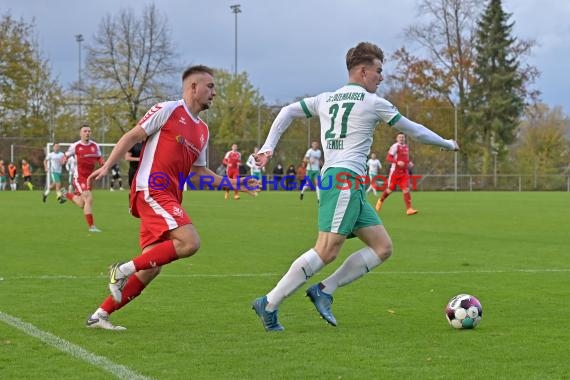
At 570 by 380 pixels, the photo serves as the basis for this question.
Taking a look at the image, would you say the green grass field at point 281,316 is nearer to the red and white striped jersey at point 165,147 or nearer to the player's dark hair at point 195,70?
the red and white striped jersey at point 165,147

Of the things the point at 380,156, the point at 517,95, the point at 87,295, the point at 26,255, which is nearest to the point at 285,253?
the point at 26,255

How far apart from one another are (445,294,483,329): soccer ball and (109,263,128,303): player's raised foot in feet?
8.00

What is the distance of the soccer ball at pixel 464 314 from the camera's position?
7.07 meters

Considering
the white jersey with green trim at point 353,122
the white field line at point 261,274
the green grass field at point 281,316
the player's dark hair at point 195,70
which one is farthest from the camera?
the white field line at point 261,274

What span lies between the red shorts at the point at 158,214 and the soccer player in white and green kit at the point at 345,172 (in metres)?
0.73

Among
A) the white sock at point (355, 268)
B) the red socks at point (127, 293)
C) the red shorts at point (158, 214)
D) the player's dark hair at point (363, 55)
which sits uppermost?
the player's dark hair at point (363, 55)

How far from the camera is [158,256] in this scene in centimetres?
691

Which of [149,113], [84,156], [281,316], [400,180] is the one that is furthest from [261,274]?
[400,180]

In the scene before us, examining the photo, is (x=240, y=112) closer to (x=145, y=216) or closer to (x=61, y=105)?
(x=61, y=105)

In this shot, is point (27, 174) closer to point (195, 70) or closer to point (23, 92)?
point (23, 92)

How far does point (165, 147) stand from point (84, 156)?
39.8ft

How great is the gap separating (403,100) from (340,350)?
57.7m

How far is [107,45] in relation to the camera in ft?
205

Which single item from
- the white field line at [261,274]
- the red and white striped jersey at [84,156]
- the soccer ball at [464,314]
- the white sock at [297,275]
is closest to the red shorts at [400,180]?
the red and white striped jersey at [84,156]
